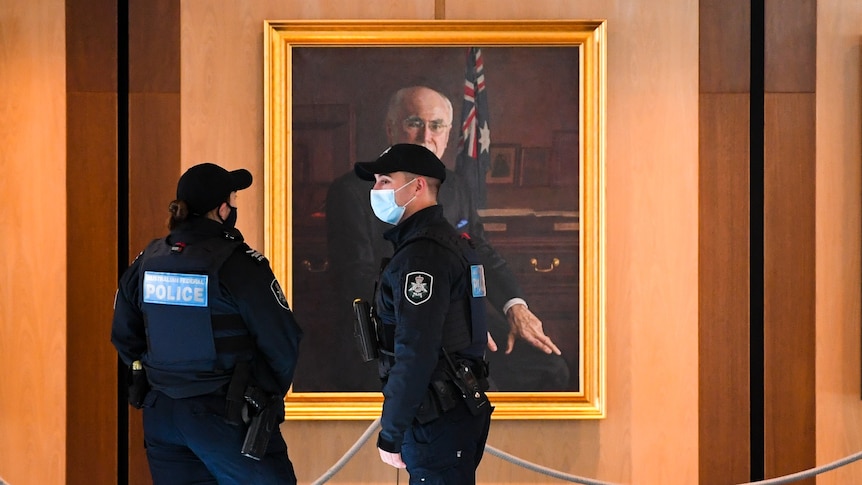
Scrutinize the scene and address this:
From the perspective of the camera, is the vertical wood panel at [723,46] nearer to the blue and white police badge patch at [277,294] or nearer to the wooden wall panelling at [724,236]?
the wooden wall panelling at [724,236]

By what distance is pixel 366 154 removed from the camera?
3.67 m

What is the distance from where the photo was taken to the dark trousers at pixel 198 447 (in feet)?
8.57

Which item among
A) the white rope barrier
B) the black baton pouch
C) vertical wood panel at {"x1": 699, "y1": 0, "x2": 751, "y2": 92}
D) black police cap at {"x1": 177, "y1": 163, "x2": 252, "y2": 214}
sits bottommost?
the white rope barrier

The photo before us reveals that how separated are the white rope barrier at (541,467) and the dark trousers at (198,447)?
86 cm

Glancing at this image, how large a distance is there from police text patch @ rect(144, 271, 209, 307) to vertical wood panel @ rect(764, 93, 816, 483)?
2.50 meters

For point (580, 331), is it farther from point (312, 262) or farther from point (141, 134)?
point (141, 134)

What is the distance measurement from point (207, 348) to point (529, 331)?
157cm

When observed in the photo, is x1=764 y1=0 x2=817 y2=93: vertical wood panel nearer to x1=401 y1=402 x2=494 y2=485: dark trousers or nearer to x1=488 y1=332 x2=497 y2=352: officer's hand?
x1=488 y1=332 x2=497 y2=352: officer's hand

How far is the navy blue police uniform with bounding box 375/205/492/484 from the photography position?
2.54 m

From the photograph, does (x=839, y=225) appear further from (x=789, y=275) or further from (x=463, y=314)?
(x=463, y=314)

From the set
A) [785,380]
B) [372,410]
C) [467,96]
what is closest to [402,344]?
[372,410]

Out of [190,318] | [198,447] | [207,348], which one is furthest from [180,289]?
[198,447]

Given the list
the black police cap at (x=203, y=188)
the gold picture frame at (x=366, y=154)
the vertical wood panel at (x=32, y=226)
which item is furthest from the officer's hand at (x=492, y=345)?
the vertical wood panel at (x=32, y=226)

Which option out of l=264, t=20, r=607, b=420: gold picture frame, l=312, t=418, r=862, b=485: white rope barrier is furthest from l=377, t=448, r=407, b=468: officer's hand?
l=264, t=20, r=607, b=420: gold picture frame
